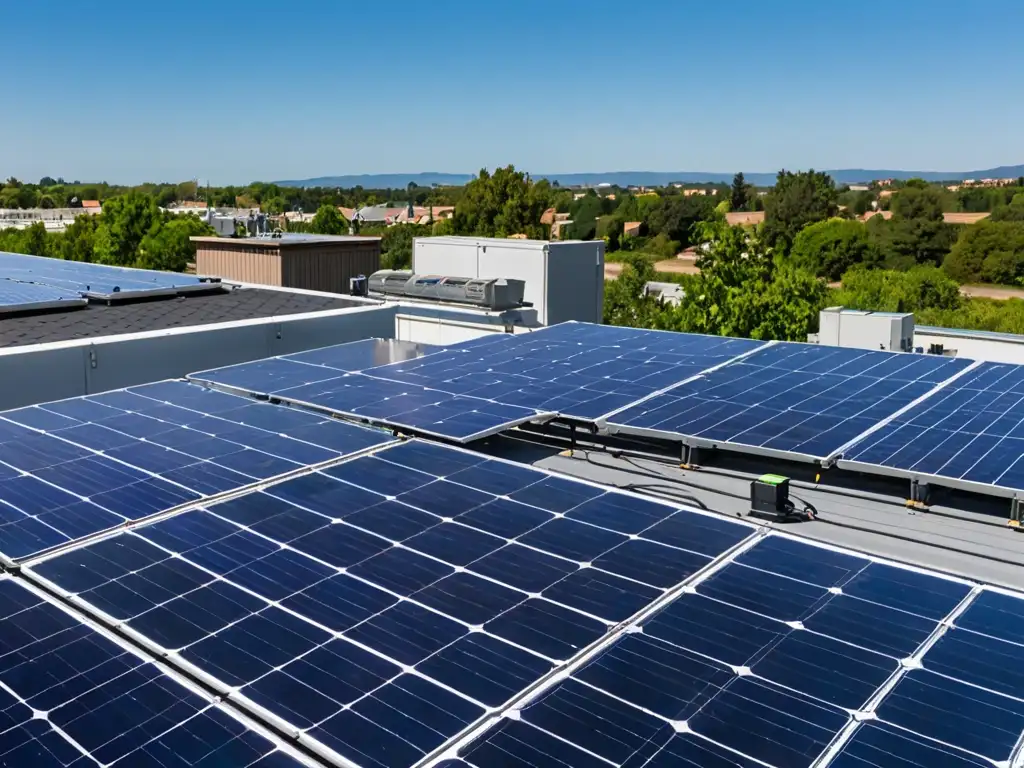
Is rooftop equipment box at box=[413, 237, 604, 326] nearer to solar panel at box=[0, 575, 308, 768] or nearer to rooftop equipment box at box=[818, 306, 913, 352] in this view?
rooftop equipment box at box=[818, 306, 913, 352]

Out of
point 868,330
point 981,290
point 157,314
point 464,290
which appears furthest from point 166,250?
point 981,290

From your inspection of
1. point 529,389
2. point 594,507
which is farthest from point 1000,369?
point 594,507

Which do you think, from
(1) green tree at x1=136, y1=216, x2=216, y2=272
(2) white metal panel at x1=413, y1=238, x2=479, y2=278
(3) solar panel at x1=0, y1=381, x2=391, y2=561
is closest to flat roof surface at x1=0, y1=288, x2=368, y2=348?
(3) solar panel at x1=0, y1=381, x2=391, y2=561

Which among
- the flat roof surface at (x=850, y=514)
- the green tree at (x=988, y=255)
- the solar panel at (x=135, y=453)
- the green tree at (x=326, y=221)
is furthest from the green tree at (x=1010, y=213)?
the solar panel at (x=135, y=453)

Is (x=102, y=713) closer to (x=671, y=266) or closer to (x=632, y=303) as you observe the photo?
(x=632, y=303)

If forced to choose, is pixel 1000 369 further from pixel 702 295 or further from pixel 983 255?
pixel 983 255
